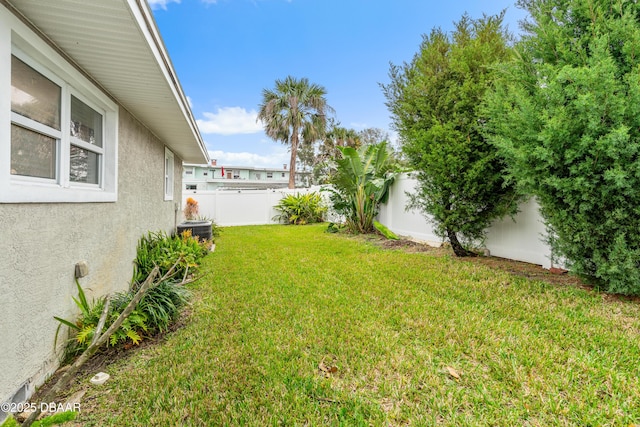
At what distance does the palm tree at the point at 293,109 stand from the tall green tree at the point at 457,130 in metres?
14.5

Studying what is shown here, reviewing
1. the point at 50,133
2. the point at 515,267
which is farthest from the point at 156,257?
the point at 515,267

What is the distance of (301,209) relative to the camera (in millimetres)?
14633

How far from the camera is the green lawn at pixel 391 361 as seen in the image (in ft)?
6.45

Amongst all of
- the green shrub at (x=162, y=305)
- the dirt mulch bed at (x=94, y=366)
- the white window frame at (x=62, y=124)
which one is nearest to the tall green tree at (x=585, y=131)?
the green shrub at (x=162, y=305)

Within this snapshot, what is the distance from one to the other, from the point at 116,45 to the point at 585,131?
499cm

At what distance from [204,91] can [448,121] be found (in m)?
13.6

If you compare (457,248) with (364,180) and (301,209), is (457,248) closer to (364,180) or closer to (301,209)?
(364,180)

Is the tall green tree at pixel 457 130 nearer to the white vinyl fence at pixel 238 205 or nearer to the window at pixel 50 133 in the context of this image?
the window at pixel 50 133

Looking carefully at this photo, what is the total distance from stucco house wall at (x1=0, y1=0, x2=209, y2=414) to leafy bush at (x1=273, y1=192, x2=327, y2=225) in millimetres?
10348

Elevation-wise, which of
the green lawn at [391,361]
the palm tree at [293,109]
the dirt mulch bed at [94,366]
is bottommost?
the dirt mulch bed at [94,366]

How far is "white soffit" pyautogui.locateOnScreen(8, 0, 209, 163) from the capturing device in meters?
2.10

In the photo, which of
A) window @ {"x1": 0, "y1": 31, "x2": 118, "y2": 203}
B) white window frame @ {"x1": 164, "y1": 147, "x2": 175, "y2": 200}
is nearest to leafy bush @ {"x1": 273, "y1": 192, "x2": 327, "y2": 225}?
white window frame @ {"x1": 164, "y1": 147, "x2": 175, "y2": 200}

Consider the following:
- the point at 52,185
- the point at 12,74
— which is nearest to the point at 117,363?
the point at 52,185

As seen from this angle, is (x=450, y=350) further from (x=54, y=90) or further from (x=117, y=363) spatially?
(x=54, y=90)
